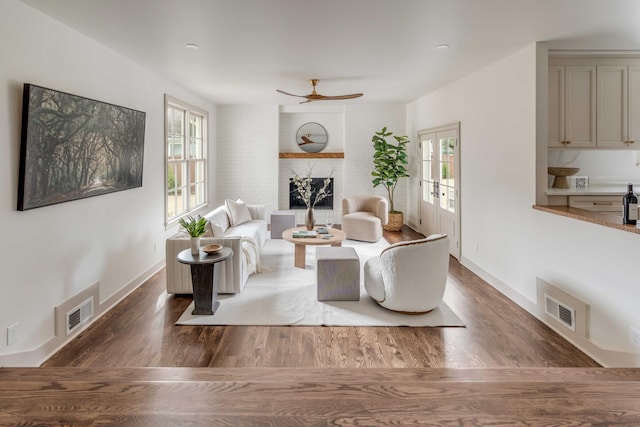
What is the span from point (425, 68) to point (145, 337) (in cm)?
416

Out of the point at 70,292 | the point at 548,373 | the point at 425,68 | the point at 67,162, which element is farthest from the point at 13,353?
the point at 425,68

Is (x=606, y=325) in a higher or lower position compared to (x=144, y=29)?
lower

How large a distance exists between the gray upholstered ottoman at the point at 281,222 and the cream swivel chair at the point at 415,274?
322cm

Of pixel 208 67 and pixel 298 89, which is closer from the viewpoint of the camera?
pixel 208 67

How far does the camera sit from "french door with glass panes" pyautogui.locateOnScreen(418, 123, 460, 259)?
5.64 m

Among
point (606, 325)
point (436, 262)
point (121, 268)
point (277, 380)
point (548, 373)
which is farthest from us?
point (121, 268)

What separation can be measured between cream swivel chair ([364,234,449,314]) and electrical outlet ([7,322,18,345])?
2794 millimetres

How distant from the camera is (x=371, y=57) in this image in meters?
4.23

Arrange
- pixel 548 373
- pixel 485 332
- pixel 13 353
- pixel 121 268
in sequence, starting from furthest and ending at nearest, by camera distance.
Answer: pixel 121 268, pixel 485 332, pixel 13 353, pixel 548 373

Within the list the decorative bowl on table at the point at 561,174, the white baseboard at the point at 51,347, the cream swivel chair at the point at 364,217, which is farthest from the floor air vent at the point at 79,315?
the decorative bowl on table at the point at 561,174

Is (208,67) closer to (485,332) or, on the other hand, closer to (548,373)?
(485,332)

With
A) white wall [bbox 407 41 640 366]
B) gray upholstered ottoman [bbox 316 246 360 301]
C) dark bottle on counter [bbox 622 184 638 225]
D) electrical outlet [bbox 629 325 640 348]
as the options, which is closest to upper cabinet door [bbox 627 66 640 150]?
white wall [bbox 407 41 640 366]

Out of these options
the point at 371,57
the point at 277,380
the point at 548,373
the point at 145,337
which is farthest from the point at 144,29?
the point at 548,373

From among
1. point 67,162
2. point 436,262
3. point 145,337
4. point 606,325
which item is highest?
point 67,162
